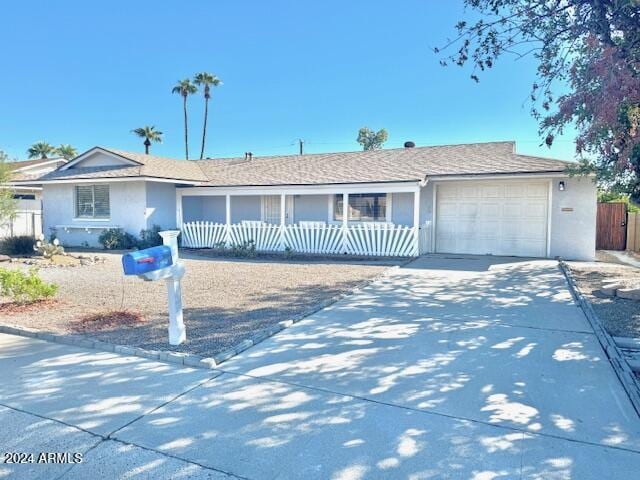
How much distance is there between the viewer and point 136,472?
2.60 m

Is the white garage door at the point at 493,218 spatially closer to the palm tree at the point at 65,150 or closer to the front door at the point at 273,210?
the front door at the point at 273,210

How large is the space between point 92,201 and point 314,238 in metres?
9.84

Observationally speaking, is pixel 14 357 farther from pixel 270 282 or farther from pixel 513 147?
pixel 513 147

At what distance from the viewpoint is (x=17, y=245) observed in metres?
14.9

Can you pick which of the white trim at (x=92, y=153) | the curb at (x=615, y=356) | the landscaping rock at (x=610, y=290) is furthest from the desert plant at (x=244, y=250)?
the landscaping rock at (x=610, y=290)

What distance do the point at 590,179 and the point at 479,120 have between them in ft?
19.5

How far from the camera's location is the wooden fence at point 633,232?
625 inches

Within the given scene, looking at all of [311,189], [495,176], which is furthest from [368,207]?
[495,176]

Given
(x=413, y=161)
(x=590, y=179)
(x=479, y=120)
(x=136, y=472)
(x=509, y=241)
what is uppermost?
(x=479, y=120)

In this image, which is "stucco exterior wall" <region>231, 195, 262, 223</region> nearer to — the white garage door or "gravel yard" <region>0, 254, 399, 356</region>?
"gravel yard" <region>0, 254, 399, 356</region>

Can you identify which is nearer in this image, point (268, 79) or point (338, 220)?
point (338, 220)

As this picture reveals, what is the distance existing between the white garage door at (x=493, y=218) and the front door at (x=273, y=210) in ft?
19.6

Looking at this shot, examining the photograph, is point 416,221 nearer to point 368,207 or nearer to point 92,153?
point 368,207

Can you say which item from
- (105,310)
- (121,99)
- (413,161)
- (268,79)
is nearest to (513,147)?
(413,161)
